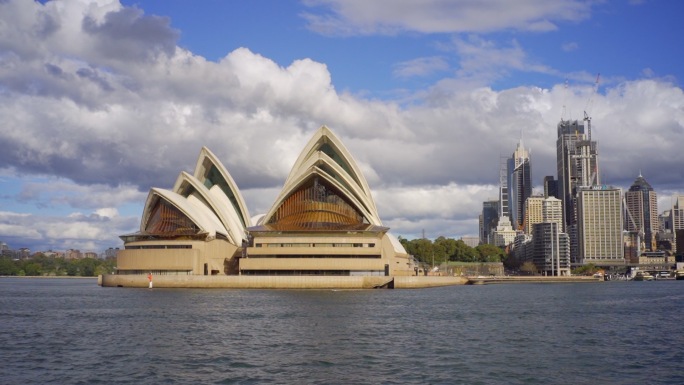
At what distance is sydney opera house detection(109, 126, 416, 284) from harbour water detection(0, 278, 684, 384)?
32543mm

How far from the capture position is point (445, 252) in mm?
150625

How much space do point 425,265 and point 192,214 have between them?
62.3 meters

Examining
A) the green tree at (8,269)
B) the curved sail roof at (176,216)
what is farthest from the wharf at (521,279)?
the green tree at (8,269)

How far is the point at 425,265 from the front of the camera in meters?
142

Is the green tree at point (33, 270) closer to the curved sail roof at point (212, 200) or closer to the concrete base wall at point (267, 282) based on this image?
the curved sail roof at point (212, 200)

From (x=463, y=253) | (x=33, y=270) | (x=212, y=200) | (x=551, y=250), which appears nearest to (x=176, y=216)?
(x=212, y=200)

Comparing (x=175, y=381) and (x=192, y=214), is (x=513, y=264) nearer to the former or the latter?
(x=192, y=214)

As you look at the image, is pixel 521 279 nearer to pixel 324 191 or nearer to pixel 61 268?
pixel 324 191

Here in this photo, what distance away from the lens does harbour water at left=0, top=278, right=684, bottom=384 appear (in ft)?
80.5

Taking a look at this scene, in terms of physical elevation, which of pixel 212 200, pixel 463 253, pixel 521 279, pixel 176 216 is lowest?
pixel 521 279

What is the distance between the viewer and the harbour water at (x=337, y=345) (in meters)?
24.5

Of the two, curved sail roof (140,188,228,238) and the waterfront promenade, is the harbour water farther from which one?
curved sail roof (140,188,228,238)

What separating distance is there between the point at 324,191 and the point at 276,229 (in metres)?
10.7

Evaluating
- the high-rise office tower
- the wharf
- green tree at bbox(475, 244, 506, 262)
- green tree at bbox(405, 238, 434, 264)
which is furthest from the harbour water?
the high-rise office tower
